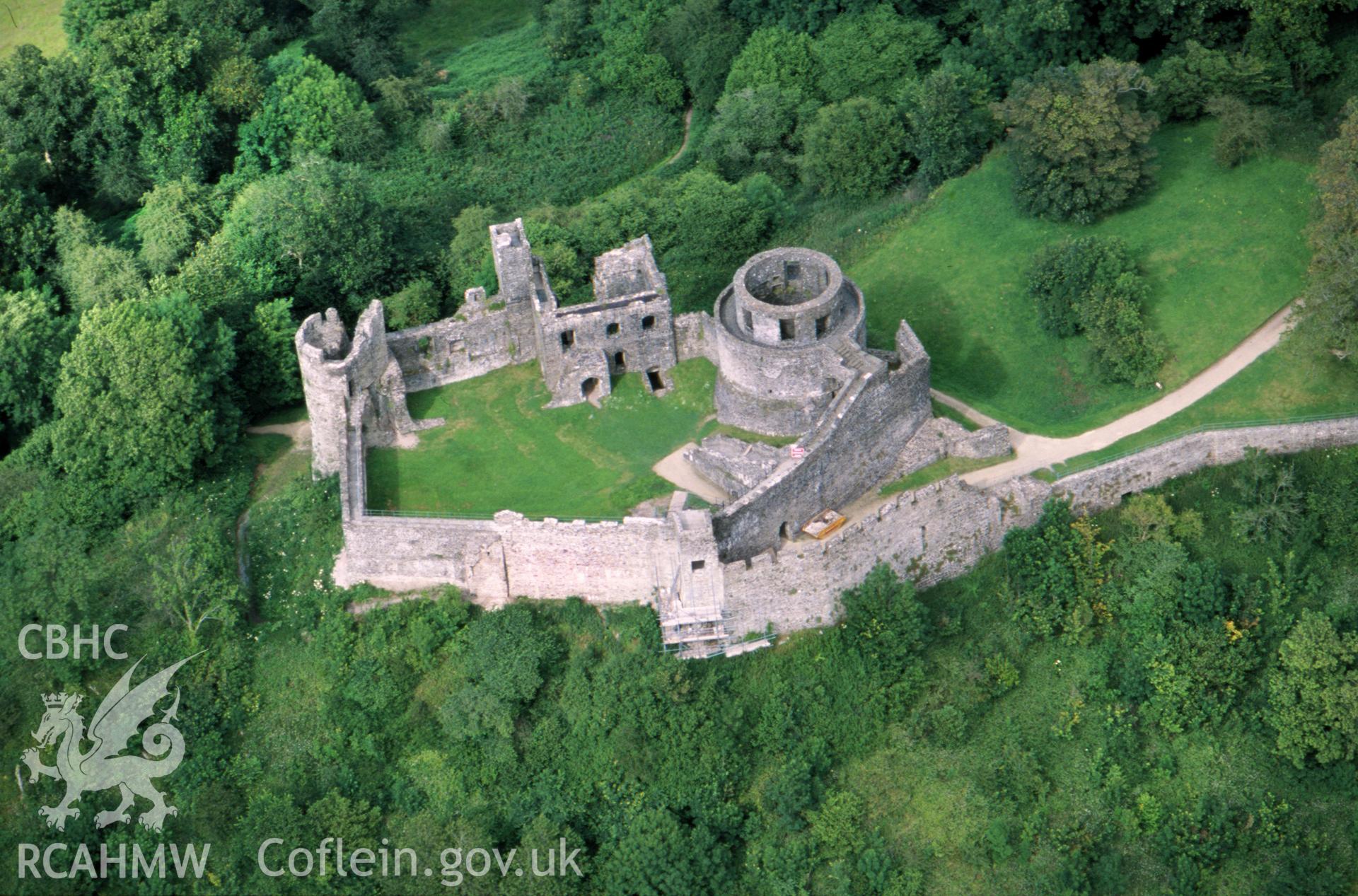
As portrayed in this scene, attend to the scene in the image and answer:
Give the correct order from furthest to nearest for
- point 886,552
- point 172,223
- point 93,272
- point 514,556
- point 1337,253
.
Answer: point 172,223 < point 93,272 < point 1337,253 < point 514,556 < point 886,552

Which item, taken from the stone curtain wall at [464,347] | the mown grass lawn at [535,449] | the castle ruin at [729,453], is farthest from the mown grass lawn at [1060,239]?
the stone curtain wall at [464,347]

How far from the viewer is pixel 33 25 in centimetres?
11244

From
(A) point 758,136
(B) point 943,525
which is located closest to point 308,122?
(A) point 758,136

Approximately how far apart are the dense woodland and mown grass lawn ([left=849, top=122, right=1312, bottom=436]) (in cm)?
133

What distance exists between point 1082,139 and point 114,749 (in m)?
47.6

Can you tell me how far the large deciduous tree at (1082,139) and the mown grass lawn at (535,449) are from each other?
58.8ft

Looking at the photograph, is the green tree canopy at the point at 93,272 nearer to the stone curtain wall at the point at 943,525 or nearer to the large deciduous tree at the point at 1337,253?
the stone curtain wall at the point at 943,525

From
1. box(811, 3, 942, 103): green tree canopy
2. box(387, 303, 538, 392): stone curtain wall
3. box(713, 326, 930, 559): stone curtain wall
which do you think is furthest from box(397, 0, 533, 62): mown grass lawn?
box(713, 326, 930, 559): stone curtain wall

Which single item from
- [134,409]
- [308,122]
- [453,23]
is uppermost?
[134,409]

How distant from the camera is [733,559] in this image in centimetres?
7419

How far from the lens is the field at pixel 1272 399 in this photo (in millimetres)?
78062

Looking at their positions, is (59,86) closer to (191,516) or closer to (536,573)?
(191,516)

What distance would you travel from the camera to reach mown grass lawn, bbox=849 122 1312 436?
3236 inches

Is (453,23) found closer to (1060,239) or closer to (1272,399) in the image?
(1060,239)
